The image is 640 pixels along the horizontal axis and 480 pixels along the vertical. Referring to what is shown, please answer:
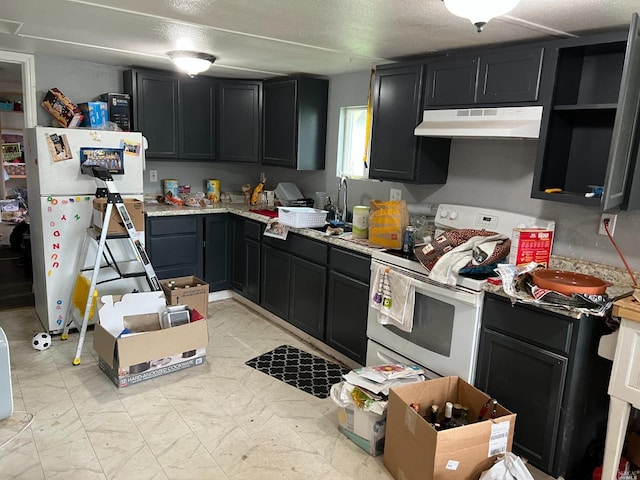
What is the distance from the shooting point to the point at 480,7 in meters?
1.65

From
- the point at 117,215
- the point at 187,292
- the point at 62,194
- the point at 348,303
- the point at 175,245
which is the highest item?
the point at 62,194

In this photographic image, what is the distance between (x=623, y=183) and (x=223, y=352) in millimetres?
2677

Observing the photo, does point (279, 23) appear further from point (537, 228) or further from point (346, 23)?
point (537, 228)

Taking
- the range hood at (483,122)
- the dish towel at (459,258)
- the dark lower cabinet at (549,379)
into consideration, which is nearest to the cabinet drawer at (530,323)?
the dark lower cabinet at (549,379)

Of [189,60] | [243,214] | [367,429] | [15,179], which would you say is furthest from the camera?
[15,179]

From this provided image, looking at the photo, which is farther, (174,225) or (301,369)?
(174,225)

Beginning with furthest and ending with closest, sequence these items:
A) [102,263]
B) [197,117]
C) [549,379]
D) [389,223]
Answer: [197,117], [102,263], [389,223], [549,379]

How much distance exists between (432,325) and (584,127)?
4.29 ft

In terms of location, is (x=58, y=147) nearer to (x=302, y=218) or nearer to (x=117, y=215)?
(x=117, y=215)

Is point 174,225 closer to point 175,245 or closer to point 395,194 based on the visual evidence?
point 175,245

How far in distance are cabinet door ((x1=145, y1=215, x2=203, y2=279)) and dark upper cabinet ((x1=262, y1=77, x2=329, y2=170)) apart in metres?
0.99

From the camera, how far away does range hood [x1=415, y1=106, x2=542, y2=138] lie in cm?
241

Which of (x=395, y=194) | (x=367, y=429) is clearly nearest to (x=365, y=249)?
(x=395, y=194)

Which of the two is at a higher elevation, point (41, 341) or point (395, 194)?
point (395, 194)
